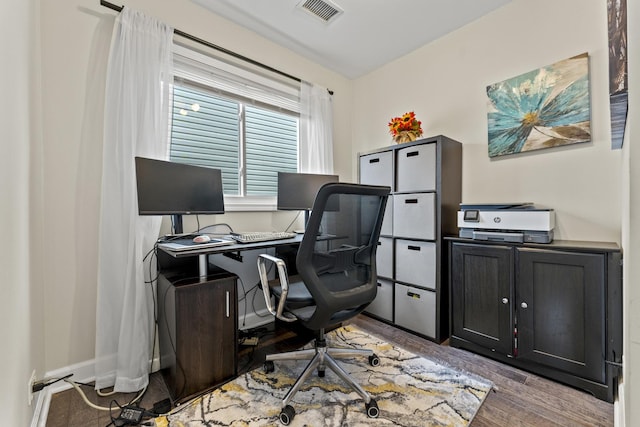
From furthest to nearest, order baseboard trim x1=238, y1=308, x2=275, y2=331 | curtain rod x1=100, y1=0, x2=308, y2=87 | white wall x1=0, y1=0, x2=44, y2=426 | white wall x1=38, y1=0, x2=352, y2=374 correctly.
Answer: baseboard trim x1=238, y1=308, x2=275, y2=331
curtain rod x1=100, y1=0, x2=308, y2=87
white wall x1=38, y1=0, x2=352, y2=374
white wall x1=0, y1=0, x2=44, y2=426

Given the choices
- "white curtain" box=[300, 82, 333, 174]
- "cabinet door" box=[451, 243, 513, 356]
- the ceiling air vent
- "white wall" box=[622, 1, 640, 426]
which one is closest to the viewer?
"white wall" box=[622, 1, 640, 426]

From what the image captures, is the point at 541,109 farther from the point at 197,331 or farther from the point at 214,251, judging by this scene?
the point at 197,331

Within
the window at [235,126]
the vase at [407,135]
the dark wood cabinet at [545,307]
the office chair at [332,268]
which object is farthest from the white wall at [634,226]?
the window at [235,126]

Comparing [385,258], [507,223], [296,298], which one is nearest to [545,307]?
[507,223]

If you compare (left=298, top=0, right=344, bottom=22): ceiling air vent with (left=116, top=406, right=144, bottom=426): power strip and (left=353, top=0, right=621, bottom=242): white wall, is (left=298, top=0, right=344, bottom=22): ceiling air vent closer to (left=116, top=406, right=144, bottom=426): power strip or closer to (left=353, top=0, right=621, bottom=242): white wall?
(left=353, top=0, right=621, bottom=242): white wall

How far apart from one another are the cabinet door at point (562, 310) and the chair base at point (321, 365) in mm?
990

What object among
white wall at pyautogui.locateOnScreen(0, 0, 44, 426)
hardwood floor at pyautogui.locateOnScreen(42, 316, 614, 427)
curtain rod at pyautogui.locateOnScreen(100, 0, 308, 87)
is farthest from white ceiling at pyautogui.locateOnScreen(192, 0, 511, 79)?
hardwood floor at pyautogui.locateOnScreen(42, 316, 614, 427)

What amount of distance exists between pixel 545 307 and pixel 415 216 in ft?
3.36

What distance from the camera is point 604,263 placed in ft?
4.83

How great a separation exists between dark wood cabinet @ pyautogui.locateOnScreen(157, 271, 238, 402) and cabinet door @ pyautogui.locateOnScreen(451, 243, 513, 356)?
1.60 meters

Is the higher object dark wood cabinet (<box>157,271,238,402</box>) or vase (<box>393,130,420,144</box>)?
vase (<box>393,130,420,144</box>)

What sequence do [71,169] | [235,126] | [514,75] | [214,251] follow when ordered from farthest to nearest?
1. [235,126]
2. [514,75]
3. [71,169]
4. [214,251]

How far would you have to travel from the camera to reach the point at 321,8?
215 centimetres

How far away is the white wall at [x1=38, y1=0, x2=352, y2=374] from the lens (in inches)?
61.8
